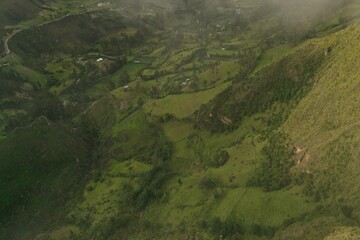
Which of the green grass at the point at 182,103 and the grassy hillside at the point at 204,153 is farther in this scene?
the green grass at the point at 182,103

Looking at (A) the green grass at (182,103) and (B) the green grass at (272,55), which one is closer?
(A) the green grass at (182,103)

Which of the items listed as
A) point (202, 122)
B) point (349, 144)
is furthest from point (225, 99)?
point (349, 144)

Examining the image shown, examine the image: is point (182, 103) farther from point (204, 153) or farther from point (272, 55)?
point (272, 55)

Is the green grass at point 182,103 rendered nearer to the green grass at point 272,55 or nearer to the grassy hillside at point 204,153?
the grassy hillside at point 204,153

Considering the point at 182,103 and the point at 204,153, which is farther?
the point at 182,103

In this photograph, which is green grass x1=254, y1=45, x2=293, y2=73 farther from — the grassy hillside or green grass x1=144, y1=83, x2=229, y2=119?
green grass x1=144, y1=83, x2=229, y2=119

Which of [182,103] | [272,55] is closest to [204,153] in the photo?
[182,103]

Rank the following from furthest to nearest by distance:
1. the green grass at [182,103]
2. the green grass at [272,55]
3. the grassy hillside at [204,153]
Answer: the green grass at [272,55], the green grass at [182,103], the grassy hillside at [204,153]

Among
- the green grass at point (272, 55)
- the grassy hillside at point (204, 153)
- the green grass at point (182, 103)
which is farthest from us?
the green grass at point (272, 55)

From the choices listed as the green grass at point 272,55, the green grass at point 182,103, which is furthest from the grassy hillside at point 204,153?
the green grass at point 272,55

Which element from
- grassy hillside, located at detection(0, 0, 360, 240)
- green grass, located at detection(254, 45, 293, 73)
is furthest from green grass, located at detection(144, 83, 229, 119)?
green grass, located at detection(254, 45, 293, 73)

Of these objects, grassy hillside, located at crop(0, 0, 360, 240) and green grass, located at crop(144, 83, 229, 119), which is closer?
grassy hillside, located at crop(0, 0, 360, 240)

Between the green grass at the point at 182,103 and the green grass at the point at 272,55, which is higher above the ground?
the green grass at the point at 272,55
